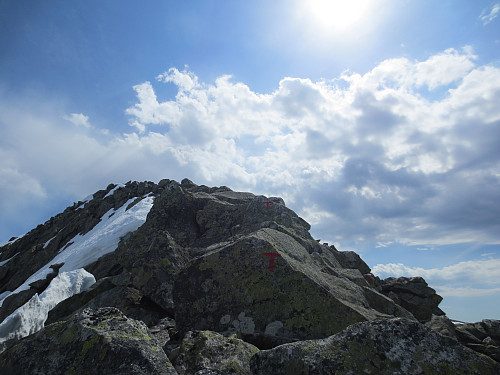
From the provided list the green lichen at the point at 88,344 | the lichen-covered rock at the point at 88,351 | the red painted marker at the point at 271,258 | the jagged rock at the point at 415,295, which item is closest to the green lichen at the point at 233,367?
the lichen-covered rock at the point at 88,351

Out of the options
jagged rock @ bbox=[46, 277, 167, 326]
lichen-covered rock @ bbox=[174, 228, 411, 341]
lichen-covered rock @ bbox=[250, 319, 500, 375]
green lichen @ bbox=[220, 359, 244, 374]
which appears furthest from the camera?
jagged rock @ bbox=[46, 277, 167, 326]

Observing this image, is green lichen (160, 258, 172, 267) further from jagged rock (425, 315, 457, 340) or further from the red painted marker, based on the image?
jagged rock (425, 315, 457, 340)

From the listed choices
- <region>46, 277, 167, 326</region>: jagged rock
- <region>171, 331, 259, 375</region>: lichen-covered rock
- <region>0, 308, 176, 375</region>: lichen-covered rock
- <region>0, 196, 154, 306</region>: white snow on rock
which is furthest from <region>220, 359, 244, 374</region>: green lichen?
<region>0, 196, 154, 306</region>: white snow on rock

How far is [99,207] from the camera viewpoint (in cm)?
6253

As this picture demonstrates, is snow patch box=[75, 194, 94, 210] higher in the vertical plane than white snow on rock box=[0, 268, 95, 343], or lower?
higher

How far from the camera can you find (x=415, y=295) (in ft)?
64.7

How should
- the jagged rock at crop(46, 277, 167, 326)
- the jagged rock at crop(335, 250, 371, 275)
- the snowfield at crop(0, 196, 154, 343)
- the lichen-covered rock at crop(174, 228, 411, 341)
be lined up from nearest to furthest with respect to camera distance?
1. the lichen-covered rock at crop(174, 228, 411, 341)
2. the jagged rock at crop(46, 277, 167, 326)
3. the snowfield at crop(0, 196, 154, 343)
4. the jagged rock at crop(335, 250, 371, 275)

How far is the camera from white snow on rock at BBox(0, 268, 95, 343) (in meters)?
14.9

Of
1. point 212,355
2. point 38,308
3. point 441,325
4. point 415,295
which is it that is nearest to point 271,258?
point 212,355

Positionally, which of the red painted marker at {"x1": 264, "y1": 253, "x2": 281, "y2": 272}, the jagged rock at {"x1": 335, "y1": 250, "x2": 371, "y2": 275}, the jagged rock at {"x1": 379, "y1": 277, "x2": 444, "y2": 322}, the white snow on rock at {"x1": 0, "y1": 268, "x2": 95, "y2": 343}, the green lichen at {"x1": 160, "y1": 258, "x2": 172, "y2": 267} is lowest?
the white snow on rock at {"x1": 0, "y1": 268, "x2": 95, "y2": 343}

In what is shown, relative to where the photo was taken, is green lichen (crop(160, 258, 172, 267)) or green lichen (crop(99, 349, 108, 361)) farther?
green lichen (crop(160, 258, 172, 267))

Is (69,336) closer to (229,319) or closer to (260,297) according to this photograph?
(229,319)

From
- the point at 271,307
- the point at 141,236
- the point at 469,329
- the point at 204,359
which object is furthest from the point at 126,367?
the point at 469,329

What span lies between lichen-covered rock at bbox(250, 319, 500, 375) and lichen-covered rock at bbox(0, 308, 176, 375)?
1.74m
